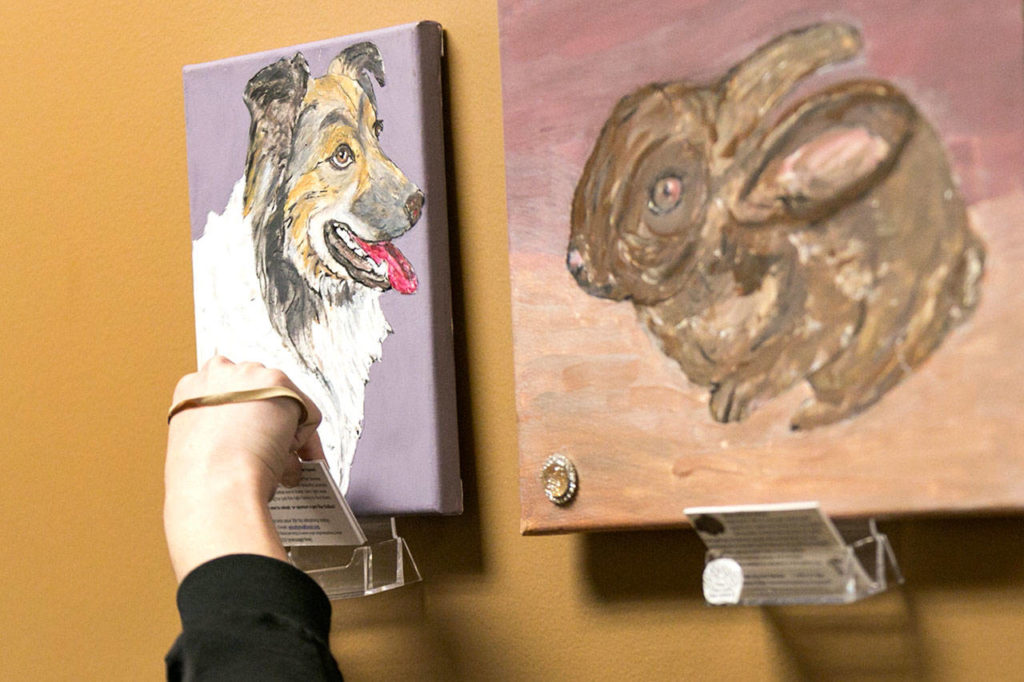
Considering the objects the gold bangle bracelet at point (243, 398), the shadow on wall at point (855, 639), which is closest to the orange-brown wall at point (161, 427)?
the shadow on wall at point (855, 639)

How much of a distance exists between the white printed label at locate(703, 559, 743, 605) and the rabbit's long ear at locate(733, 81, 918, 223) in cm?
22

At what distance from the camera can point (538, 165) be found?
2.81 feet

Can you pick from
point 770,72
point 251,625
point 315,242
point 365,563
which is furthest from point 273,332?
point 770,72

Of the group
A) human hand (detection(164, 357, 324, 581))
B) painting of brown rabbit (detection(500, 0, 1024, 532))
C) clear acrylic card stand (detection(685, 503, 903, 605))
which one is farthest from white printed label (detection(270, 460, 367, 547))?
clear acrylic card stand (detection(685, 503, 903, 605))

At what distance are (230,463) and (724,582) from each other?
0.33 meters

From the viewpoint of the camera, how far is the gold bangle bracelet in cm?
84

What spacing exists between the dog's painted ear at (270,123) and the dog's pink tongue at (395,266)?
0.10 meters

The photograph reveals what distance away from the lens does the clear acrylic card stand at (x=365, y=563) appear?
35.8 inches

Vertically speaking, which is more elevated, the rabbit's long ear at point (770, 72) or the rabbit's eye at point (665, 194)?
the rabbit's long ear at point (770, 72)

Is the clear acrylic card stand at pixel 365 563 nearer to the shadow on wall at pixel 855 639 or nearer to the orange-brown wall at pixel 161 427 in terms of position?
the orange-brown wall at pixel 161 427

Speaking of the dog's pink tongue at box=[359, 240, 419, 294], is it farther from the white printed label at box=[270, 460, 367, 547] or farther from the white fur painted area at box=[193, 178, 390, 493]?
the white printed label at box=[270, 460, 367, 547]

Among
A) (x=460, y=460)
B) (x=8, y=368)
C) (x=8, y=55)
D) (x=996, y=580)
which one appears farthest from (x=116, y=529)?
(x=996, y=580)

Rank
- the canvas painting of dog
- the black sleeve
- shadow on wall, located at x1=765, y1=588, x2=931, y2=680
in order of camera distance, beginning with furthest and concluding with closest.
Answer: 1. the canvas painting of dog
2. shadow on wall, located at x1=765, y1=588, x2=931, y2=680
3. the black sleeve

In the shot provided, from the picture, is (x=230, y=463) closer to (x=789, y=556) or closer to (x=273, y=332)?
(x=273, y=332)
